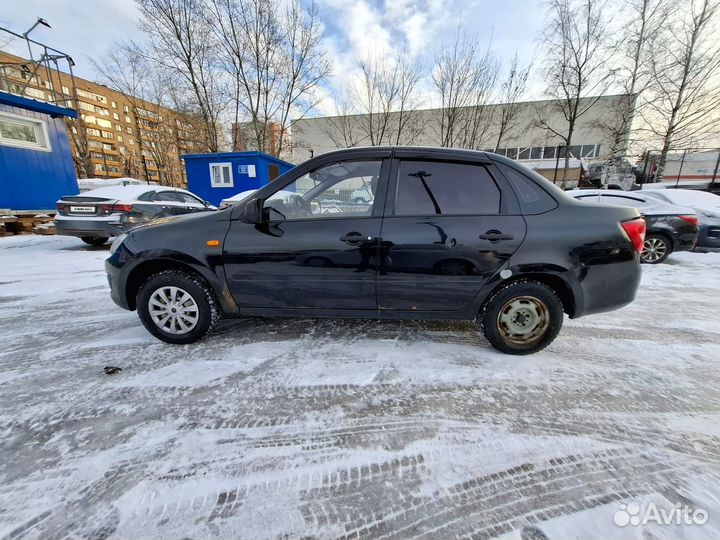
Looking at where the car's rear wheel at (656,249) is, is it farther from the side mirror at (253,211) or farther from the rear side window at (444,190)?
the side mirror at (253,211)

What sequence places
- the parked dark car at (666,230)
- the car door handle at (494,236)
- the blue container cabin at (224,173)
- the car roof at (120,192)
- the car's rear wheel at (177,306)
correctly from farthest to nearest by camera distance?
the blue container cabin at (224,173), the car roof at (120,192), the parked dark car at (666,230), the car's rear wheel at (177,306), the car door handle at (494,236)

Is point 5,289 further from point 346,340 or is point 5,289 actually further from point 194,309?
point 346,340

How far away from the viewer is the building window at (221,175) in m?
13.8

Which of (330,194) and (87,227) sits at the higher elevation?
(330,194)

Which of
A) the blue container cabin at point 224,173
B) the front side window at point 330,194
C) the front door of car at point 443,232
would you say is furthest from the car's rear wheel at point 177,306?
the blue container cabin at point 224,173

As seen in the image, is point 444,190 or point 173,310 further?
Result: point 173,310

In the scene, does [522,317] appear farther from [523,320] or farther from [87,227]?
[87,227]

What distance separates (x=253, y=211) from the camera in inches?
100

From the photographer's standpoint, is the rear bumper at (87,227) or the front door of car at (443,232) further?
the rear bumper at (87,227)

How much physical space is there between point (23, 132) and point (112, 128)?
240ft

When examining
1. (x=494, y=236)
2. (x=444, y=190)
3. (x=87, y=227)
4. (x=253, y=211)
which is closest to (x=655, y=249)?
(x=494, y=236)

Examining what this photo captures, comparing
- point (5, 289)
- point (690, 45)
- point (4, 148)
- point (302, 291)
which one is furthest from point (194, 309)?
point (690, 45)

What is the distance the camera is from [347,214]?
8.45 feet

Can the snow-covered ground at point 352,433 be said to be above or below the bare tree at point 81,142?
below
